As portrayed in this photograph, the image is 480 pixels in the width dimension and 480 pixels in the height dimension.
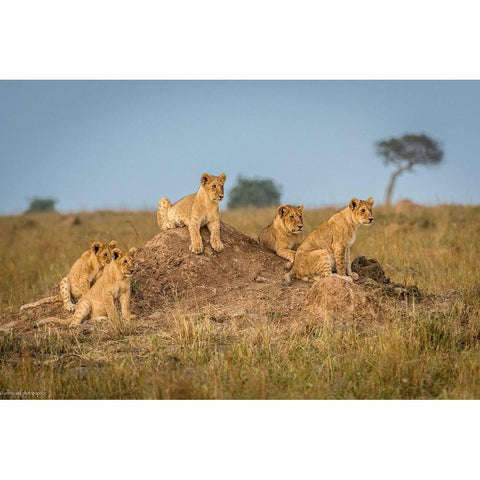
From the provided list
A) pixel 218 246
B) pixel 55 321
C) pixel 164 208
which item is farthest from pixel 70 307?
pixel 164 208

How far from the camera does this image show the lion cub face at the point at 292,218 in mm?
12484

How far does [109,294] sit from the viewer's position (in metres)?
10.6

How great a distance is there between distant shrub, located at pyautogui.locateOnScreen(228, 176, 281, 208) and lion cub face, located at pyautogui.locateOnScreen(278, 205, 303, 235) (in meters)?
26.7

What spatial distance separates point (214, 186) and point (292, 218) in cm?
145

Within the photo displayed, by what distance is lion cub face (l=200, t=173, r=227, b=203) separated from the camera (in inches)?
473

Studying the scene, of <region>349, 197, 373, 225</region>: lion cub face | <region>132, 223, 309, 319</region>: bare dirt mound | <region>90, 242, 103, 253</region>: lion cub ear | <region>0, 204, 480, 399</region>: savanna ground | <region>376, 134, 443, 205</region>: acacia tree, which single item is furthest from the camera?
<region>376, 134, 443, 205</region>: acacia tree

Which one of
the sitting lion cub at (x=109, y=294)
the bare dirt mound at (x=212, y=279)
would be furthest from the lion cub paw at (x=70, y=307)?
the bare dirt mound at (x=212, y=279)

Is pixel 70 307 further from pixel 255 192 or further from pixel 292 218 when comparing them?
pixel 255 192

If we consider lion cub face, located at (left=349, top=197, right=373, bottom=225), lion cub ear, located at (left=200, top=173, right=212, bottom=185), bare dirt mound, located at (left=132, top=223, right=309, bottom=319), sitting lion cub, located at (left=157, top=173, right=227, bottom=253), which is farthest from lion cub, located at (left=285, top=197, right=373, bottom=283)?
lion cub ear, located at (left=200, top=173, right=212, bottom=185)

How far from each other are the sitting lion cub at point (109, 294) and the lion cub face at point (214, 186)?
2008 millimetres

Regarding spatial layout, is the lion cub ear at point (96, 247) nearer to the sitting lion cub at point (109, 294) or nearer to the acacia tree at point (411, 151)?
the sitting lion cub at point (109, 294)

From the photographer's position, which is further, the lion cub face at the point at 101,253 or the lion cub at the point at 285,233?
the lion cub at the point at 285,233

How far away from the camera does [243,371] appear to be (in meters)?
8.17

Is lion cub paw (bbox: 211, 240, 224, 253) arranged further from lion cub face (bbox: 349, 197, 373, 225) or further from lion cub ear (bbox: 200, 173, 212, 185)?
lion cub face (bbox: 349, 197, 373, 225)
